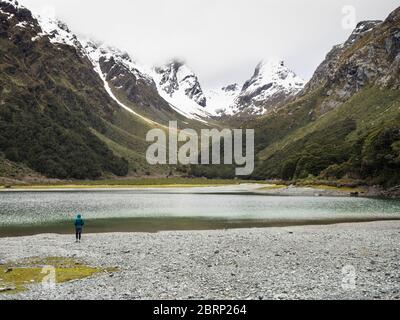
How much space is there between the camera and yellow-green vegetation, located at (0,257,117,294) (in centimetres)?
2425

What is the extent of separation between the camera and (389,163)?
127062 millimetres

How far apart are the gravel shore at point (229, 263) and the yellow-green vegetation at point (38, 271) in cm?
106

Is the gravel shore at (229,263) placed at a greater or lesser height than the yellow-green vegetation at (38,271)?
greater

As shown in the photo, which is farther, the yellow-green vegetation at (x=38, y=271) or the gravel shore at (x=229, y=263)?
the yellow-green vegetation at (x=38, y=271)

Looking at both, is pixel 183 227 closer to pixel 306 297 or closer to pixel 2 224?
pixel 2 224

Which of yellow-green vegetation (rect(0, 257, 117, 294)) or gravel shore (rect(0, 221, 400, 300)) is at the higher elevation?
gravel shore (rect(0, 221, 400, 300))

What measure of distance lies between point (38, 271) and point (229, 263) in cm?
1202

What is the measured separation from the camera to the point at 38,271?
27.7 m

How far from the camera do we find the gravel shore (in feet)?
71.8

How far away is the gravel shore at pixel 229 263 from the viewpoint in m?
21.9

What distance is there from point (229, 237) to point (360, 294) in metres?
22.5

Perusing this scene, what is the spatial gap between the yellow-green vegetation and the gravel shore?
1.06m

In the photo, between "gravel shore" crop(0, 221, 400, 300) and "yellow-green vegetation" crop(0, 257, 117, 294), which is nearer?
"gravel shore" crop(0, 221, 400, 300)

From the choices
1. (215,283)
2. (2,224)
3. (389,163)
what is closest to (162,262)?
(215,283)
